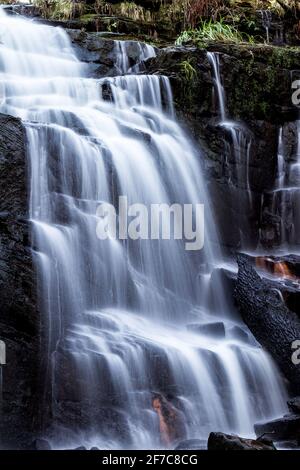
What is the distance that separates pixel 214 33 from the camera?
12.6 m

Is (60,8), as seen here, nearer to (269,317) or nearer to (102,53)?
(102,53)

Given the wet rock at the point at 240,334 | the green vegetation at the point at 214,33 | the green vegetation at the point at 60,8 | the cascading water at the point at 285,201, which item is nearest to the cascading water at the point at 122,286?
the wet rock at the point at 240,334

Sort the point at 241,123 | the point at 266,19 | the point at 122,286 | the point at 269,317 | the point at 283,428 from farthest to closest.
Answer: the point at 266,19
the point at 241,123
the point at 122,286
the point at 269,317
the point at 283,428

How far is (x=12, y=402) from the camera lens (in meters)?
5.32

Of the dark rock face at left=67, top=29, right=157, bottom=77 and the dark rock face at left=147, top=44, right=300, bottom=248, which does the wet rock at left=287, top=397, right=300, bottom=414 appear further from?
the dark rock face at left=67, top=29, right=157, bottom=77

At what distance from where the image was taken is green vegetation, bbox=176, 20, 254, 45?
12.3 m

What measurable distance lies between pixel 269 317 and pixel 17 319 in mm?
2905

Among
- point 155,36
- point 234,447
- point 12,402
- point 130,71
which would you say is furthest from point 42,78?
point 234,447

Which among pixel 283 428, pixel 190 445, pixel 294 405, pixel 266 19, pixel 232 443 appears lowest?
pixel 232 443

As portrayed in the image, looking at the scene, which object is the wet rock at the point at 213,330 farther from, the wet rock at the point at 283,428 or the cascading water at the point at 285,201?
the cascading water at the point at 285,201

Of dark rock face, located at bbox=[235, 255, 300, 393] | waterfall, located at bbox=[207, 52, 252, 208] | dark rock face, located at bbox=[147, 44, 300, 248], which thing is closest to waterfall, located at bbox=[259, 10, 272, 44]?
dark rock face, located at bbox=[147, 44, 300, 248]

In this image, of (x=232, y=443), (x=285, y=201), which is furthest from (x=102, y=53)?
(x=232, y=443)

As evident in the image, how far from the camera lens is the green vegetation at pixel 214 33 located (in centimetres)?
1233

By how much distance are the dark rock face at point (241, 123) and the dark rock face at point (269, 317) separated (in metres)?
1.81
